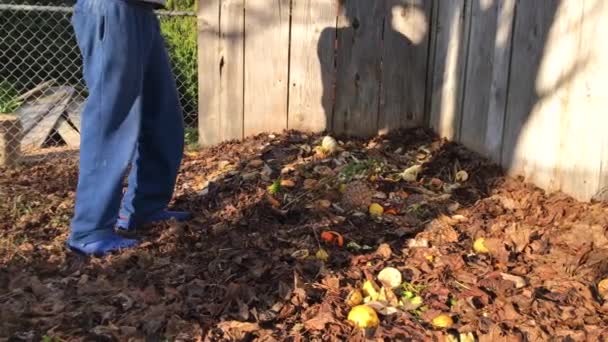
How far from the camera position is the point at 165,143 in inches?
147

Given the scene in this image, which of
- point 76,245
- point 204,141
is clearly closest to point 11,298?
point 76,245

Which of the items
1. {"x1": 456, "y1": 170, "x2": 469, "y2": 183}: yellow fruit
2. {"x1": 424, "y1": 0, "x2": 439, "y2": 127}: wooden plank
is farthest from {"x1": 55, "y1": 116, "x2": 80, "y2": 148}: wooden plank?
{"x1": 456, "y1": 170, "x2": 469, "y2": 183}: yellow fruit

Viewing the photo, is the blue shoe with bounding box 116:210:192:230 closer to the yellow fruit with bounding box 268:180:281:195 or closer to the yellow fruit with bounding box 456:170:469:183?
the yellow fruit with bounding box 268:180:281:195

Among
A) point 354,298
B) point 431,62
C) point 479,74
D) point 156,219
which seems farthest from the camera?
point 431,62

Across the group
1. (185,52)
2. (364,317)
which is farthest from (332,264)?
(185,52)

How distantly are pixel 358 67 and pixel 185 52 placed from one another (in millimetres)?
2359

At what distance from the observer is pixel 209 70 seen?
209 inches

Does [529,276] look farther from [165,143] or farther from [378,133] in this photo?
[378,133]

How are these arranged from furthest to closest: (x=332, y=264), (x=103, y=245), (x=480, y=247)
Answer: (x=103, y=245)
(x=480, y=247)
(x=332, y=264)

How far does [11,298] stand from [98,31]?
4.20 ft

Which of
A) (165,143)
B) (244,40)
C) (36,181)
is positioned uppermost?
(244,40)

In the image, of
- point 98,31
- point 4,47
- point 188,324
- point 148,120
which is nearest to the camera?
point 188,324

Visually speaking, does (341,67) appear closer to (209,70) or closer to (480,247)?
(209,70)

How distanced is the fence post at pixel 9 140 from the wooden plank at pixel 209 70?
1.47 meters
